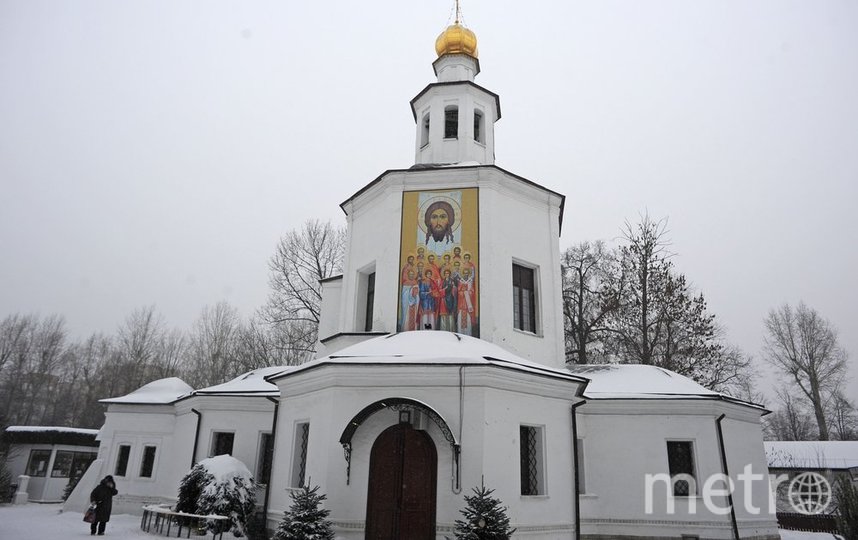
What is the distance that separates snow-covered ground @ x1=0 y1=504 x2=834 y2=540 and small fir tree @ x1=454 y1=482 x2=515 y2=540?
19.9ft

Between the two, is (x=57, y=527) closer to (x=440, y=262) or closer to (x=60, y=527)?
(x=60, y=527)

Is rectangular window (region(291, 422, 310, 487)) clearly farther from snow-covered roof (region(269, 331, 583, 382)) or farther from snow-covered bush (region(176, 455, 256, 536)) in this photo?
snow-covered bush (region(176, 455, 256, 536))

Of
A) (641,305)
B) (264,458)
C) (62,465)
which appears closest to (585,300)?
(641,305)

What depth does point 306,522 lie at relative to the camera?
8.92 metres

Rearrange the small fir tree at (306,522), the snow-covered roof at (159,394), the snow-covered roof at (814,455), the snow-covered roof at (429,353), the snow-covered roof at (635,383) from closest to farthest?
the small fir tree at (306,522) < the snow-covered roof at (429,353) < the snow-covered roof at (635,383) < the snow-covered roof at (159,394) < the snow-covered roof at (814,455)

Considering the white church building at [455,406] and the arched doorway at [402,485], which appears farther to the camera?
the white church building at [455,406]

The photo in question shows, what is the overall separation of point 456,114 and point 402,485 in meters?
11.5

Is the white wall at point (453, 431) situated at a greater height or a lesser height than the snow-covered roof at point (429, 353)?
lesser

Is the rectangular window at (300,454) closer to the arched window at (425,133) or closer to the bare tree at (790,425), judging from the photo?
the arched window at (425,133)

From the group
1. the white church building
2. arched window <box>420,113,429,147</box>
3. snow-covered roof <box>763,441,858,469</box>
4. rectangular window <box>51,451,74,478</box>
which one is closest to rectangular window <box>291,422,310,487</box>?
the white church building

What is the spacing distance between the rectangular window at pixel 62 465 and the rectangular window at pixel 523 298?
21.5m

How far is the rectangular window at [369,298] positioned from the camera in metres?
14.7

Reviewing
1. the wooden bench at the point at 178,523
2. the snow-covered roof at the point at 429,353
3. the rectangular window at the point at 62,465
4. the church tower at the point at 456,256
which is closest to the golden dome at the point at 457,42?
the church tower at the point at 456,256

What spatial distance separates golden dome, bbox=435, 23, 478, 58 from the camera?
1803 centimetres
